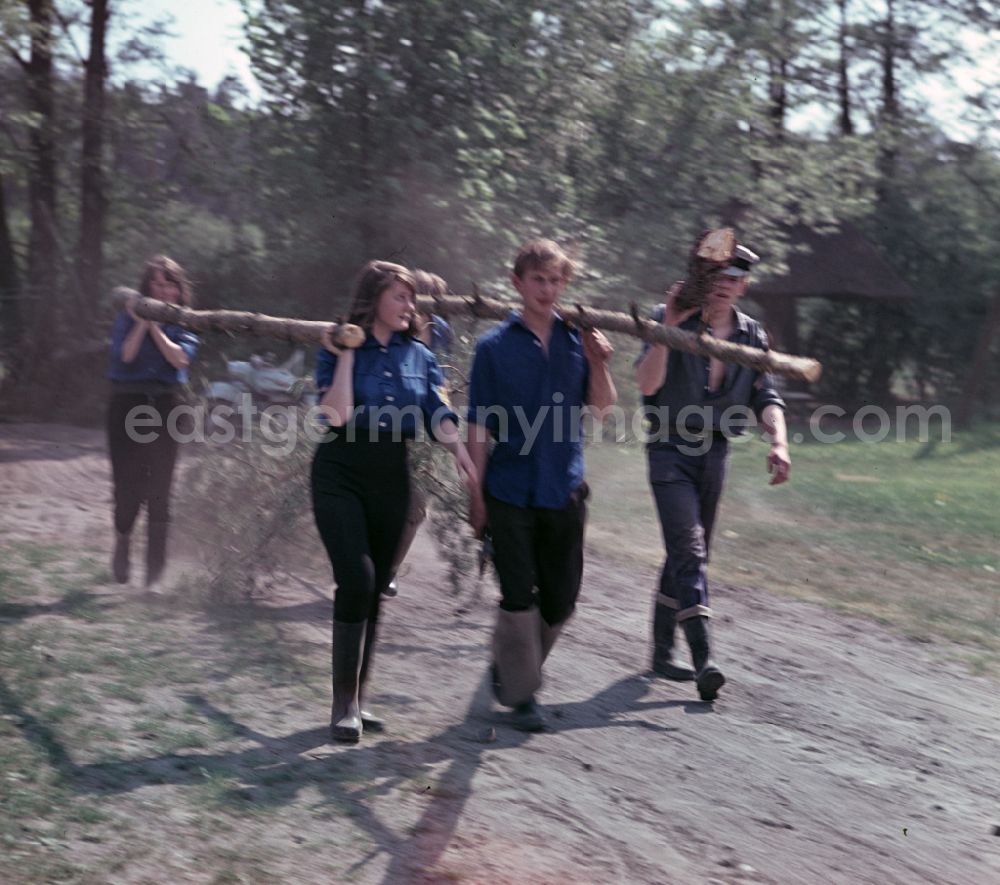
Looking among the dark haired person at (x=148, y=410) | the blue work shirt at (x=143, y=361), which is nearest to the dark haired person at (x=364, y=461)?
the dark haired person at (x=148, y=410)

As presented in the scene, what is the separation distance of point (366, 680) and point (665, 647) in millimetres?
1731

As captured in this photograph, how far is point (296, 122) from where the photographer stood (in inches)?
528

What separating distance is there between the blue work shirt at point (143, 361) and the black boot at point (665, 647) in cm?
311

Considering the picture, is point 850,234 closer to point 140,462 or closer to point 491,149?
point 491,149

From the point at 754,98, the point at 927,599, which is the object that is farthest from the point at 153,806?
the point at 754,98

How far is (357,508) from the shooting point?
5.25m

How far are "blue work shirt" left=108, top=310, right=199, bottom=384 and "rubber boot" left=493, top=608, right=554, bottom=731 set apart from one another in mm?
3099

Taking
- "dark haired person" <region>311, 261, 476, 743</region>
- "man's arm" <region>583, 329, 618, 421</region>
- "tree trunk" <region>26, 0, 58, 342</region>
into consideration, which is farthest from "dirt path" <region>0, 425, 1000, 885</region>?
"tree trunk" <region>26, 0, 58, 342</region>

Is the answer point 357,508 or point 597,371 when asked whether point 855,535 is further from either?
point 357,508

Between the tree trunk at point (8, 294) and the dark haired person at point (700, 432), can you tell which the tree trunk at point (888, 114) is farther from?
the dark haired person at point (700, 432)

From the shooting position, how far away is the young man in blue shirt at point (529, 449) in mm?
5379

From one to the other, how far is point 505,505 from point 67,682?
2.04 meters

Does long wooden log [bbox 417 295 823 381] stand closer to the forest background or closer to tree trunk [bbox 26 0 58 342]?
the forest background

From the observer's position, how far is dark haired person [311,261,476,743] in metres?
5.21
